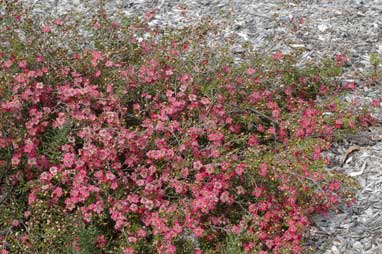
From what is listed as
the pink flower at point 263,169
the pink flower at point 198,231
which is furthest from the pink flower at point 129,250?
the pink flower at point 263,169

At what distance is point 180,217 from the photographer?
3.74 metres

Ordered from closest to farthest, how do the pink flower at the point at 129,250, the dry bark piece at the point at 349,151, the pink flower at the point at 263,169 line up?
the pink flower at the point at 129,250
the pink flower at the point at 263,169
the dry bark piece at the point at 349,151

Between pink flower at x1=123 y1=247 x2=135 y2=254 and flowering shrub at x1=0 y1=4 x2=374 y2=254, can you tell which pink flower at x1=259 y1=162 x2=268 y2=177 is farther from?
pink flower at x1=123 y1=247 x2=135 y2=254

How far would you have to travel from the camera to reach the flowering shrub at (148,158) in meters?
3.73

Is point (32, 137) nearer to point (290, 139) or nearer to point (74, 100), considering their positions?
point (74, 100)

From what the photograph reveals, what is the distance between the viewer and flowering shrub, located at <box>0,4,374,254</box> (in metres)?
3.73

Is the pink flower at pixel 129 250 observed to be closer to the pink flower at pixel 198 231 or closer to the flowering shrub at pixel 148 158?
the flowering shrub at pixel 148 158

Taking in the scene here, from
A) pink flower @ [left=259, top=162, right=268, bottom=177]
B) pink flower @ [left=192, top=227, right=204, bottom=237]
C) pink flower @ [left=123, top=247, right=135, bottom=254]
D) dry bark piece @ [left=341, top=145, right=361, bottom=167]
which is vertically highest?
pink flower @ [left=259, top=162, right=268, bottom=177]

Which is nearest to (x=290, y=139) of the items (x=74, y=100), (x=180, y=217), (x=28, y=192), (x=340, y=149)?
(x=340, y=149)

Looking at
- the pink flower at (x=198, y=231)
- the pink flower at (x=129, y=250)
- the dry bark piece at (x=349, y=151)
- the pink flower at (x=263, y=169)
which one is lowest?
the dry bark piece at (x=349, y=151)

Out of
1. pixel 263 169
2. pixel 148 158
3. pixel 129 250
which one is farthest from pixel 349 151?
pixel 129 250

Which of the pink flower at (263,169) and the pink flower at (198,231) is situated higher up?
the pink flower at (263,169)

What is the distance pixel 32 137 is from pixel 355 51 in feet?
11.0

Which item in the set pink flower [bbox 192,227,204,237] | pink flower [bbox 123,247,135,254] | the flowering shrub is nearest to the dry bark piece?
the flowering shrub
